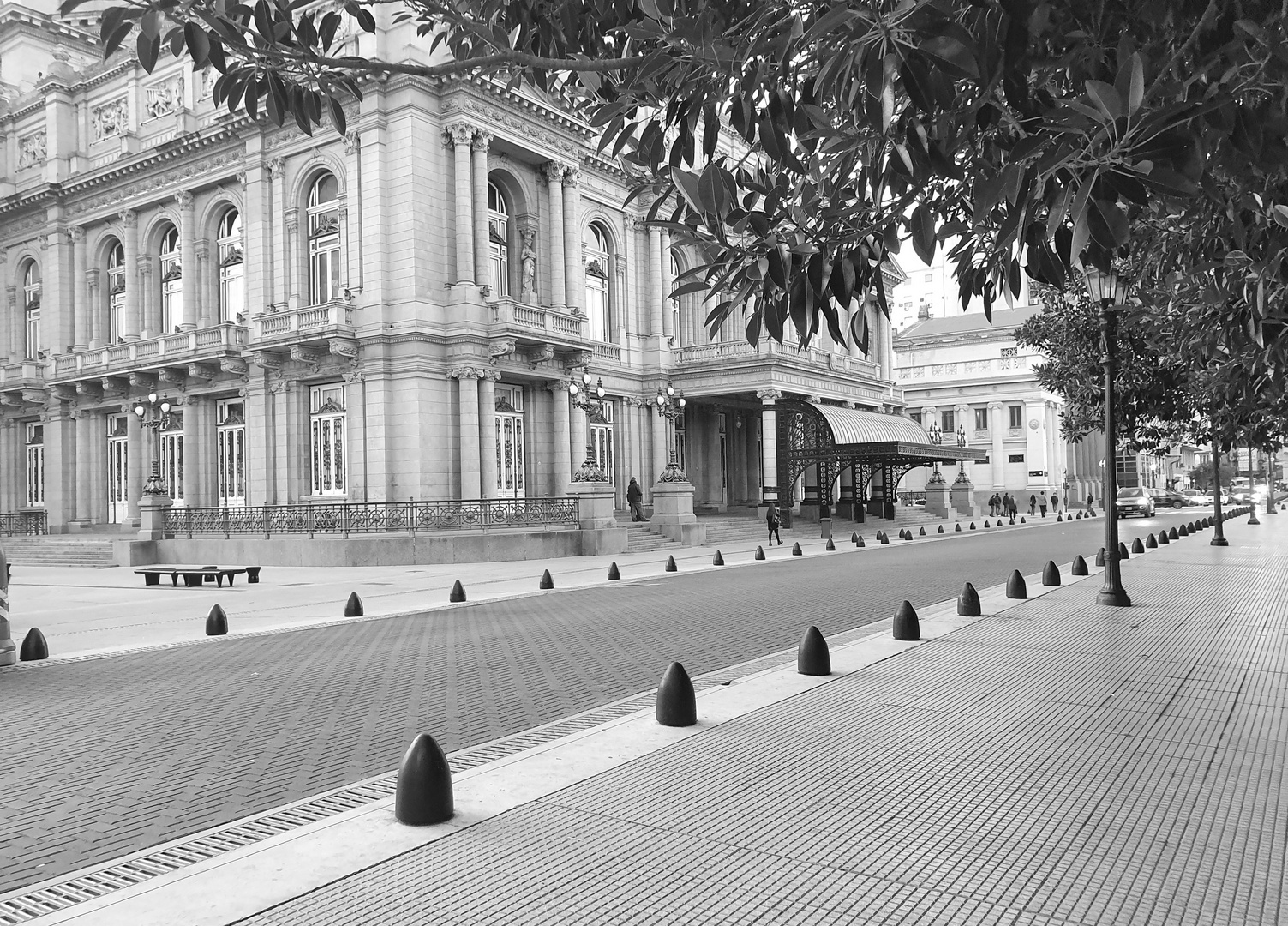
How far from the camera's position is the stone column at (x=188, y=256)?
38.1 m

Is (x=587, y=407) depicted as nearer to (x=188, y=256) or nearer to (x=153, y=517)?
(x=153, y=517)

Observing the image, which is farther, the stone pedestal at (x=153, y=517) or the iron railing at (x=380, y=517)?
the stone pedestal at (x=153, y=517)

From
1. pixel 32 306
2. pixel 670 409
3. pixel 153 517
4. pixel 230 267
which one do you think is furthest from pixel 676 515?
pixel 32 306

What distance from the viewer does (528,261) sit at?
36.6m

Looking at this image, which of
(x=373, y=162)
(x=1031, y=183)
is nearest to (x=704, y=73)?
(x=1031, y=183)

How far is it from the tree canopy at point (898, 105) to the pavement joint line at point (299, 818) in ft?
11.0

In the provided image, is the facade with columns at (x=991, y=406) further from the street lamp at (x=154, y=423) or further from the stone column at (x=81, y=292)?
the stone column at (x=81, y=292)

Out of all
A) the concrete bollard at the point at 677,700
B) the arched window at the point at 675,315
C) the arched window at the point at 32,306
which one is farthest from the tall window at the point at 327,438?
the concrete bollard at the point at 677,700

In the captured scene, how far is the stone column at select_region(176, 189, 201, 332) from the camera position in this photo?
125 ft

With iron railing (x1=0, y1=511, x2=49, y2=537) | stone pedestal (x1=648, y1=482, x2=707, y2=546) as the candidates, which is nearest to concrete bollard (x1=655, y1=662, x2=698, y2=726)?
stone pedestal (x1=648, y1=482, x2=707, y2=546)

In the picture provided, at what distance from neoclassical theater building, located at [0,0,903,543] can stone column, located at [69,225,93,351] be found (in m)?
0.16

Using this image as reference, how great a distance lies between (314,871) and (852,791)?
9.33 ft

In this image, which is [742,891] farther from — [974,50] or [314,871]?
[974,50]

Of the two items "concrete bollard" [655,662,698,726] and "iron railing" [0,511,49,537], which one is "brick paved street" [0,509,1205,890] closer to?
"concrete bollard" [655,662,698,726]
